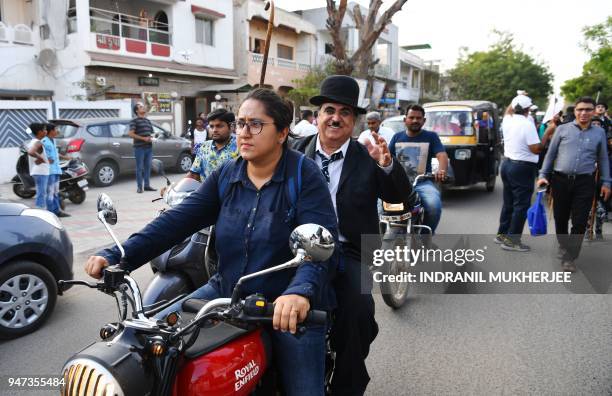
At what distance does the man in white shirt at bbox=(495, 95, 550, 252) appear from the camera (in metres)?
6.22

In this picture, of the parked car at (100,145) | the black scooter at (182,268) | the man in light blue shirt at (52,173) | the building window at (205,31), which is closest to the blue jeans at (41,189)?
the man in light blue shirt at (52,173)

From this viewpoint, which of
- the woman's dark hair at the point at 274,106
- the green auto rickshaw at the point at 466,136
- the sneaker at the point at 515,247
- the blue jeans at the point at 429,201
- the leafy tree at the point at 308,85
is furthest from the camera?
the leafy tree at the point at 308,85

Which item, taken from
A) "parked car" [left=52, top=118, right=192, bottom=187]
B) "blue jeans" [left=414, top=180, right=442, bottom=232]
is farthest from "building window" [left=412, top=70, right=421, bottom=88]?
"blue jeans" [left=414, top=180, right=442, bottom=232]

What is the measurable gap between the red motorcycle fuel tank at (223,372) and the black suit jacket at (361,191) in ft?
3.78

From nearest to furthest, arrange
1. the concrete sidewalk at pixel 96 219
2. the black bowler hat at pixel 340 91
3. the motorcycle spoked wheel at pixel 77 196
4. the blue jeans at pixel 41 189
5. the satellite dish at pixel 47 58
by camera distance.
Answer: the black bowler hat at pixel 340 91, the concrete sidewalk at pixel 96 219, the blue jeans at pixel 41 189, the motorcycle spoked wheel at pixel 77 196, the satellite dish at pixel 47 58

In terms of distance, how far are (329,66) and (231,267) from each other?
2742cm

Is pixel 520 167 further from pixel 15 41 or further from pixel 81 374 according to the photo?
pixel 15 41

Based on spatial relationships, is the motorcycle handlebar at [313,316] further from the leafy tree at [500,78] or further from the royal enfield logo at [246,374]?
the leafy tree at [500,78]

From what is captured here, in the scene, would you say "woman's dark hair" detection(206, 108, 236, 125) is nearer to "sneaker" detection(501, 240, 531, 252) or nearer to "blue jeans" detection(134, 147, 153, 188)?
"sneaker" detection(501, 240, 531, 252)

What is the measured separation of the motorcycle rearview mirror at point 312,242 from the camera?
1.64 m

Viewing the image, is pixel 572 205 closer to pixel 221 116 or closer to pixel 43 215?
pixel 221 116

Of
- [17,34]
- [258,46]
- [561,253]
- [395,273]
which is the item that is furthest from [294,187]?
[258,46]

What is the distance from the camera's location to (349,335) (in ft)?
8.46

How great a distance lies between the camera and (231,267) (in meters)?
2.11
